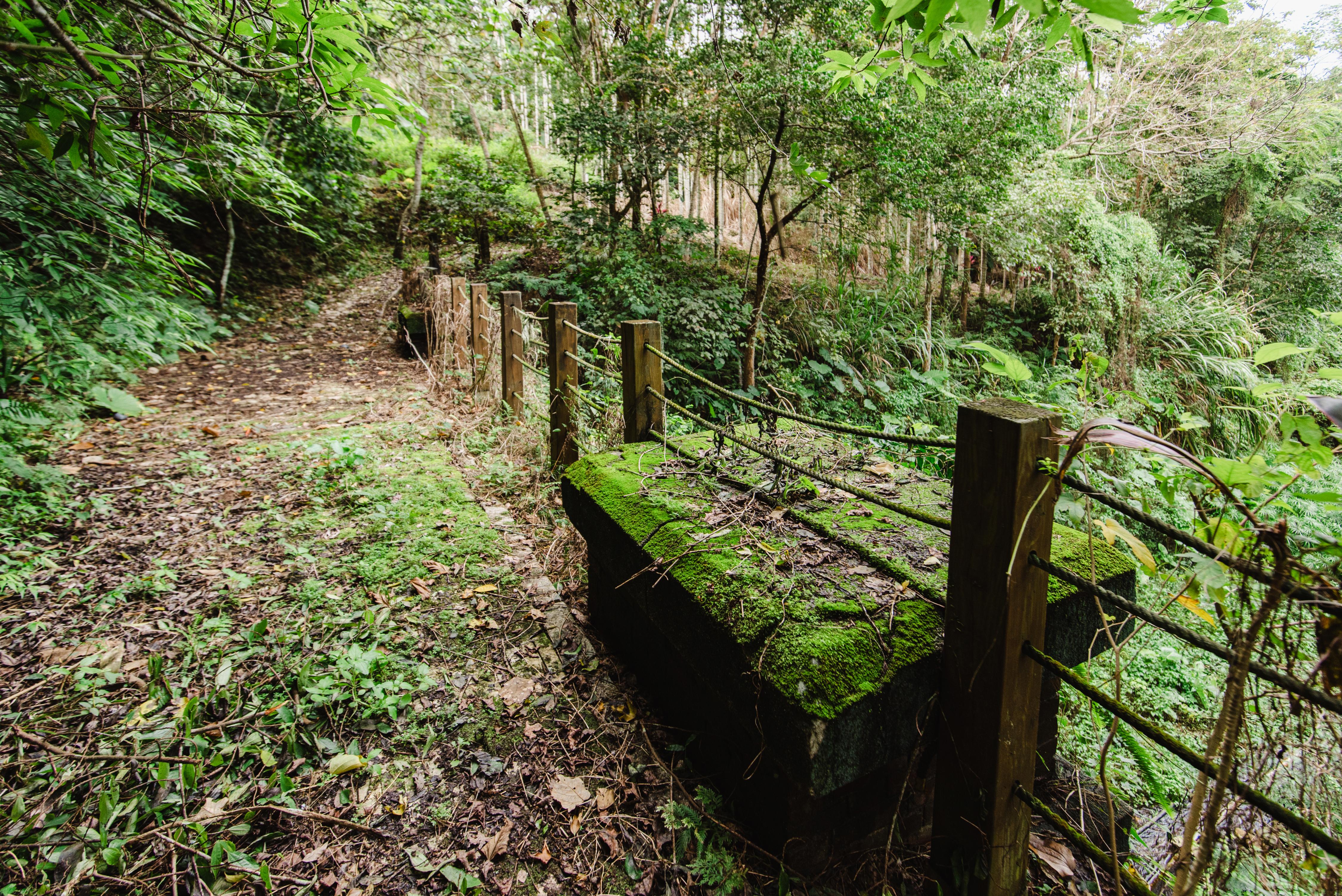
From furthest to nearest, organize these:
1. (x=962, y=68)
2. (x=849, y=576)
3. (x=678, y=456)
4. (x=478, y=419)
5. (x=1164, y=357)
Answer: (x=1164, y=357) < (x=962, y=68) < (x=478, y=419) < (x=678, y=456) < (x=849, y=576)

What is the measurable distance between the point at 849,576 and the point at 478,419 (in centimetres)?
426

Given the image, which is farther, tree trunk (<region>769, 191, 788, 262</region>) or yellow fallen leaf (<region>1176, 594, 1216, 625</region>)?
tree trunk (<region>769, 191, 788, 262</region>)

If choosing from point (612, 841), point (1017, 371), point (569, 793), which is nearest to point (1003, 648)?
point (1017, 371)

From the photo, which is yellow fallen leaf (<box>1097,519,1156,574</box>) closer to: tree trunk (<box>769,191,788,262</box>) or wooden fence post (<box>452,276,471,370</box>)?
wooden fence post (<box>452,276,471,370</box>)

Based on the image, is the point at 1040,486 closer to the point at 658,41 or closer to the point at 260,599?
the point at 260,599

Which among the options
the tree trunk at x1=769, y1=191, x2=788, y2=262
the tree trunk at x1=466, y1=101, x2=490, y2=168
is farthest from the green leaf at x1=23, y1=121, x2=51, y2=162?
the tree trunk at x1=466, y1=101, x2=490, y2=168

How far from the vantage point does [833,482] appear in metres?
1.78

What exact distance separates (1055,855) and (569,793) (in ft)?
4.71

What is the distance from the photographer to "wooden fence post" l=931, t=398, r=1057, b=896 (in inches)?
45.4

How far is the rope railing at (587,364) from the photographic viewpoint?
3395 millimetres

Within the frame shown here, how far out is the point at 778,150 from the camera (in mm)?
5570

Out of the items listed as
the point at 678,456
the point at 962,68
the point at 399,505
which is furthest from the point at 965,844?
the point at 962,68

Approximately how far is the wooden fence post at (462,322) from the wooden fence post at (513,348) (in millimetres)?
1548

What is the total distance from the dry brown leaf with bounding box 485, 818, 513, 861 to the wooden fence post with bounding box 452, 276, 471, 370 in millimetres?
5071
